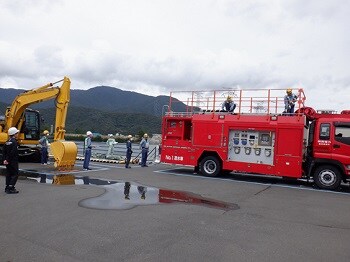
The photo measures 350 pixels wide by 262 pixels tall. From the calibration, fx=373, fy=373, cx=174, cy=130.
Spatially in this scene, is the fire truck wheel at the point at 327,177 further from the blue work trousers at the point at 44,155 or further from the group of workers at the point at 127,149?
the blue work trousers at the point at 44,155

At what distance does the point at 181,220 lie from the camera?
7645 mm

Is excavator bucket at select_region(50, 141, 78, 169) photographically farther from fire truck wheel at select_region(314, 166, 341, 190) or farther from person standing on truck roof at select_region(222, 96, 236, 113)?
fire truck wheel at select_region(314, 166, 341, 190)

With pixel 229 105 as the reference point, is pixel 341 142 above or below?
below

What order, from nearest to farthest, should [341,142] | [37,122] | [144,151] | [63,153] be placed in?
[341,142] < [63,153] < [144,151] < [37,122]

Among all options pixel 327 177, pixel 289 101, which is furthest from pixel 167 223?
pixel 289 101

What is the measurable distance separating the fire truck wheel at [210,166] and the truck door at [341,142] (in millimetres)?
4723

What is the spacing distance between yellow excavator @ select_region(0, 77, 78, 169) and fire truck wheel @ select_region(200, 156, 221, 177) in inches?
226

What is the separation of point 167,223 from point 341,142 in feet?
29.2

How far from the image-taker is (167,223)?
7.35m

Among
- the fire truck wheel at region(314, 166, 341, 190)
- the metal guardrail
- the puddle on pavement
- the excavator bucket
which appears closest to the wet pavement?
the puddle on pavement

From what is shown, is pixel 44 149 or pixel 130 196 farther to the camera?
pixel 44 149

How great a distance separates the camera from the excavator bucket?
15.9m

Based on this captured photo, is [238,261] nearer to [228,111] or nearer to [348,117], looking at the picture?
[348,117]

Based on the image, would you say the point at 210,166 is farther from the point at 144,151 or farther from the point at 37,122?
the point at 37,122
